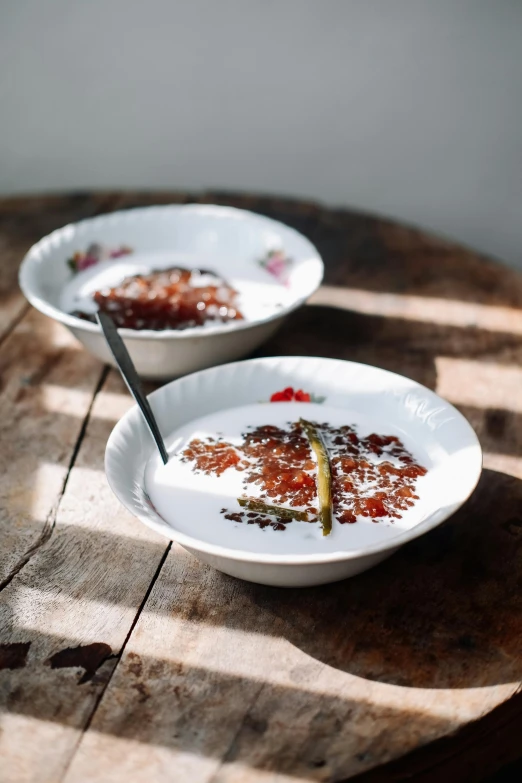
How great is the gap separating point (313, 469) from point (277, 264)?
2.14 ft

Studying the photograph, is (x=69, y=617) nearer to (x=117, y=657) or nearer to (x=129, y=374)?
(x=117, y=657)

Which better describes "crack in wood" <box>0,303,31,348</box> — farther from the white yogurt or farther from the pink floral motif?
the white yogurt

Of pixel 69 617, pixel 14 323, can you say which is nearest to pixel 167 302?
pixel 14 323

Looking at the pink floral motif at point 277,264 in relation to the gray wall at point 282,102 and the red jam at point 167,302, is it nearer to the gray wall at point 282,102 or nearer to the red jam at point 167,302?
the red jam at point 167,302

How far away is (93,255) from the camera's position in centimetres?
165

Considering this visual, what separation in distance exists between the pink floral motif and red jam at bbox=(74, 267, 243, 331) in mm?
107

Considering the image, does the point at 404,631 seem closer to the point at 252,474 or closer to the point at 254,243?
the point at 252,474

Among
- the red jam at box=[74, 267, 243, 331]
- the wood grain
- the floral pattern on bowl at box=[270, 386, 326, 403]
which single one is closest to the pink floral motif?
the red jam at box=[74, 267, 243, 331]

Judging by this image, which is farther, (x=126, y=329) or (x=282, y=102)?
(x=282, y=102)

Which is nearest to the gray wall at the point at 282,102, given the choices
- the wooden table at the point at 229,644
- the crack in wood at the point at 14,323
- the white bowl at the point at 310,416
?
the crack in wood at the point at 14,323

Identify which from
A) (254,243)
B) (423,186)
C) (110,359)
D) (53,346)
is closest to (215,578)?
(110,359)

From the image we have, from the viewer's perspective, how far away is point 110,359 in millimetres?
1361

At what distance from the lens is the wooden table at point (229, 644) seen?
2.65ft

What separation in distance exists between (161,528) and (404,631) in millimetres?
294
